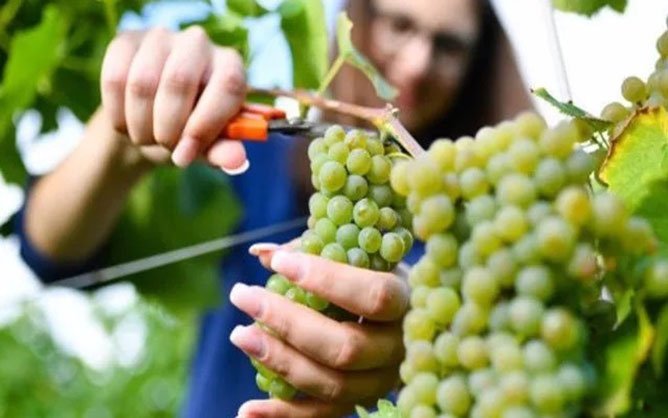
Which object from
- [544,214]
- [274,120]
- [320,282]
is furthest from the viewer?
[274,120]

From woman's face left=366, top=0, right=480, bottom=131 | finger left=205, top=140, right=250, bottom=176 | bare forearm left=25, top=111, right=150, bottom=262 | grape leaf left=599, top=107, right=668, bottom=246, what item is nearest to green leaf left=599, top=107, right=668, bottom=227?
grape leaf left=599, top=107, right=668, bottom=246

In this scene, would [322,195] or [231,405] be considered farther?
[231,405]

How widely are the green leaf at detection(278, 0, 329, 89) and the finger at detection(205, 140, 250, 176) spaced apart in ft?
0.61

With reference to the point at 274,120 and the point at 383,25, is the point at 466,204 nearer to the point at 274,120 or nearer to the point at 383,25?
the point at 274,120

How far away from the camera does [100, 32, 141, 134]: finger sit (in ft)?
1.99

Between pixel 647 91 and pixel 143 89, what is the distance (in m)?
0.30

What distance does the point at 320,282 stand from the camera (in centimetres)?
38

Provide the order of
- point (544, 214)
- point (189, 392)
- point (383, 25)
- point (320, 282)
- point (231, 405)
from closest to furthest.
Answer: point (544, 214), point (320, 282), point (231, 405), point (189, 392), point (383, 25)

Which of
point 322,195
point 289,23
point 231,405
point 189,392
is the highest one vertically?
point 322,195

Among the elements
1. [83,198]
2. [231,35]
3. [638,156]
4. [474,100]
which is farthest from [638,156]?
[474,100]

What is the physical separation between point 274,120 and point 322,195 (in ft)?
0.41

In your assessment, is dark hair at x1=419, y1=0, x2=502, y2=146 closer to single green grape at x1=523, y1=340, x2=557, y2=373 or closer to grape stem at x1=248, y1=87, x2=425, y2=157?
grape stem at x1=248, y1=87, x2=425, y2=157

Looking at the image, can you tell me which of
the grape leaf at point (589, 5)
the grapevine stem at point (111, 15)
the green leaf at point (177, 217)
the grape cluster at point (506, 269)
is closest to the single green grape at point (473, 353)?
the grape cluster at point (506, 269)

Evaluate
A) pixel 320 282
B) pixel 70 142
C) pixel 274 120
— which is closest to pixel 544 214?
pixel 320 282
